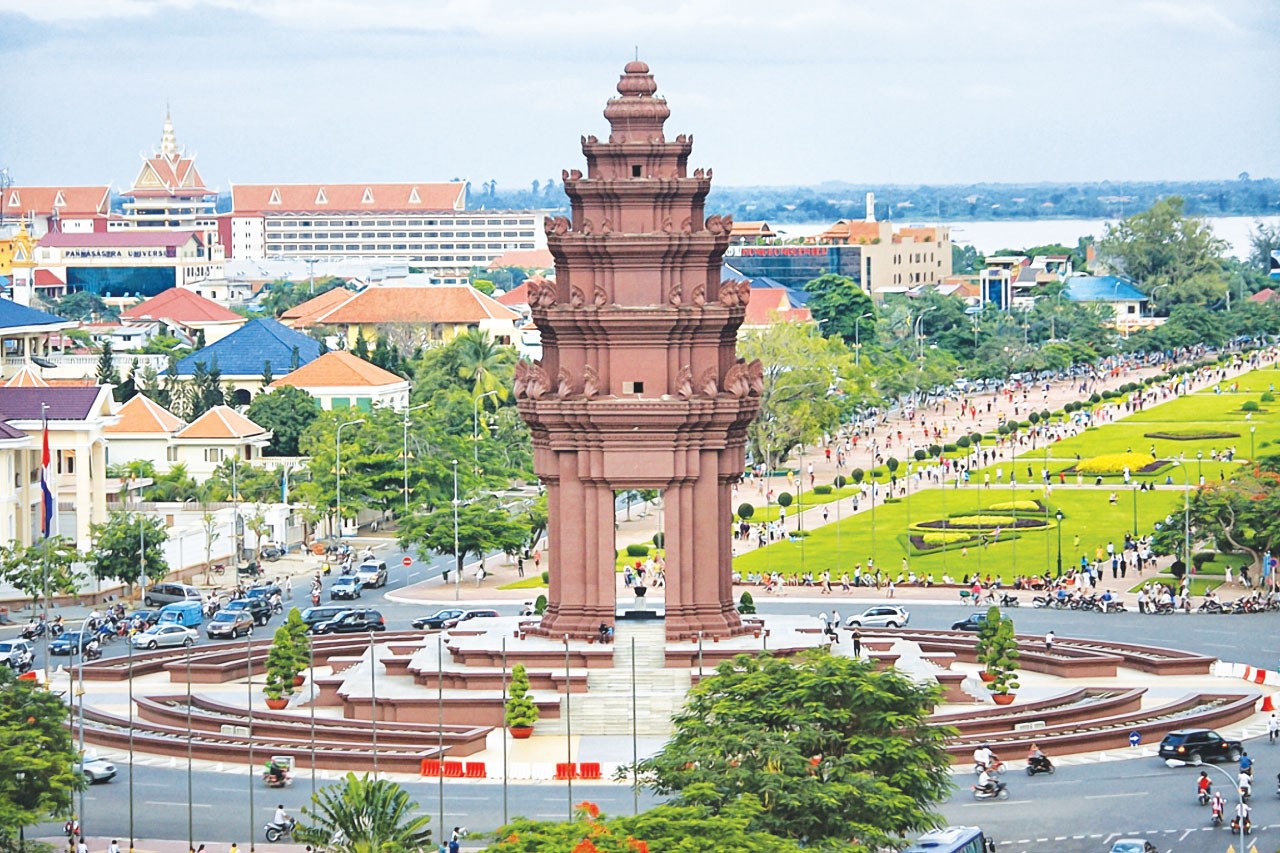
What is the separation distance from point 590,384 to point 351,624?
824 inches

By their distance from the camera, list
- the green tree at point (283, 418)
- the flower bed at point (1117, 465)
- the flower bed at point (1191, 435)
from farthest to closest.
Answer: the flower bed at point (1191, 435), the green tree at point (283, 418), the flower bed at point (1117, 465)

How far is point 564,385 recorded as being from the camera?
8062cm

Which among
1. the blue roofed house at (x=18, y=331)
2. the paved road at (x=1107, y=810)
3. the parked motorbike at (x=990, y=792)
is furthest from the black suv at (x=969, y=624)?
the blue roofed house at (x=18, y=331)

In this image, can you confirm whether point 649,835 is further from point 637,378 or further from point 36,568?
point 36,568

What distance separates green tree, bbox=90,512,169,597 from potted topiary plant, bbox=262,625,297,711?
83.0 ft

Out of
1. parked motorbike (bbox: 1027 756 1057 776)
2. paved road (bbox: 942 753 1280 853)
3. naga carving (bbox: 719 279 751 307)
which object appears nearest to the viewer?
paved road (bbox: 942 753 1280 853)

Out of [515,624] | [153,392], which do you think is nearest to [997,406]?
[153,392]

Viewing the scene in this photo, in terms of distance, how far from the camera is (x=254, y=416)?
147 metres

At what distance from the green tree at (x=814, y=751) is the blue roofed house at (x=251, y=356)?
103m

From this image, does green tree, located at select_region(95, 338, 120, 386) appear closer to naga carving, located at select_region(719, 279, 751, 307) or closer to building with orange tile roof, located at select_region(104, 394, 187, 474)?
building with orange tile roof, located at select_region(104, 394, 187, 474)

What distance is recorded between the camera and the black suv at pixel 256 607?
10183 cm

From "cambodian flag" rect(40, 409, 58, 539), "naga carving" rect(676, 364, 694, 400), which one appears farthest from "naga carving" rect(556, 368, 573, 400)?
"cambodian flag" rect(40, 409, 58, 539)

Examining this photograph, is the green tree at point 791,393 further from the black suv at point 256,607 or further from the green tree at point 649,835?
the green tree at point 649,835

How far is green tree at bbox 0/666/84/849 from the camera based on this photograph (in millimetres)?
61406
